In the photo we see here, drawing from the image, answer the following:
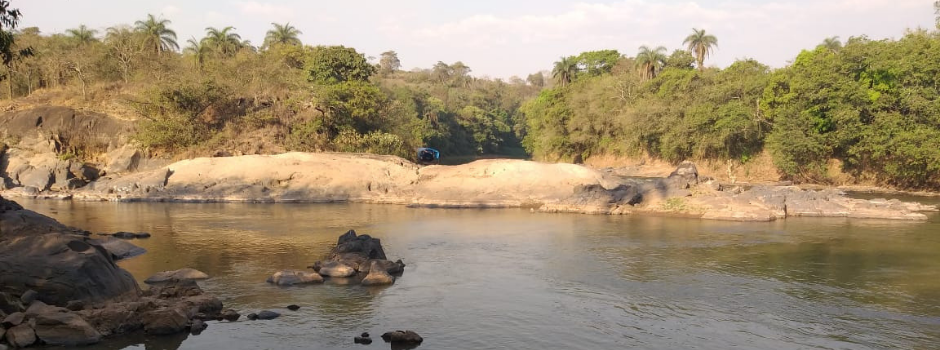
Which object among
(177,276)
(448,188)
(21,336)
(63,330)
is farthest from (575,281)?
(448,188)

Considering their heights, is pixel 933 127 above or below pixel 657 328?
above

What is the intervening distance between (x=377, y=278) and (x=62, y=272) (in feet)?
26.4

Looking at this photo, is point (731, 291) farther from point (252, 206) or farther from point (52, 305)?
point (252, 206)

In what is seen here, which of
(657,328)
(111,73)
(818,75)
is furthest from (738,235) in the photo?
(111,73)

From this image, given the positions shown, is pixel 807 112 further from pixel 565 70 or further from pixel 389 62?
pixel 389 62

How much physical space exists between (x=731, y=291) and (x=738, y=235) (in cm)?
1068

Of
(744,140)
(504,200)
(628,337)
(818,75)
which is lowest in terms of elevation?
(628,337)

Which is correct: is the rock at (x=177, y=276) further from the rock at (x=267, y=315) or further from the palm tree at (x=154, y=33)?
the palm tree at (x=154, y=33)

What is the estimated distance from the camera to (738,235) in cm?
2928

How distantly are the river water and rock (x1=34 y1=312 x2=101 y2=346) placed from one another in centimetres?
35

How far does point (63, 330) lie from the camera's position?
13750 millimetres

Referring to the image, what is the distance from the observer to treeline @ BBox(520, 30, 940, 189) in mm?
44188

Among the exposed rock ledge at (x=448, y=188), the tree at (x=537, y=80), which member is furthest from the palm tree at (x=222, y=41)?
the tree at (x=537, y=80)

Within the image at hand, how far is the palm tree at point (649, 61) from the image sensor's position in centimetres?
7319
